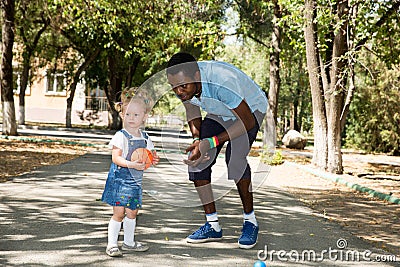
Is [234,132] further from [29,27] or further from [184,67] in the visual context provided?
[29,27]

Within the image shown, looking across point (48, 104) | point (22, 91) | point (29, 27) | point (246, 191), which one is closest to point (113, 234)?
point (246, 191)

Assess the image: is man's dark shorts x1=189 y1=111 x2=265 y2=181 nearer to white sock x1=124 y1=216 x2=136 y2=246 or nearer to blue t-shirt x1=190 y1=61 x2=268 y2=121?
blue t-shirt x1=190 y1=61 x2=268 y2=121

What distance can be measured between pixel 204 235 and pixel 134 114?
4.77ft

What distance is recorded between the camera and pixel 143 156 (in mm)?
4746

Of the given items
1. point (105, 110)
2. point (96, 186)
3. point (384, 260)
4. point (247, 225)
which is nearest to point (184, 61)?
point (247, 225)

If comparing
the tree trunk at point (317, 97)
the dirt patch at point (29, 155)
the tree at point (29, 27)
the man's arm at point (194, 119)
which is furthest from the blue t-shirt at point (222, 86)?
the tree at point (29, 27)

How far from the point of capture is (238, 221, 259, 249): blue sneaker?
509 cm

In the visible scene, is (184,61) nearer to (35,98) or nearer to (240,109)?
(240,109)

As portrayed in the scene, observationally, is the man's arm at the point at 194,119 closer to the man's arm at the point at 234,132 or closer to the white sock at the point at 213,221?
the man's arm at the point at 234,132

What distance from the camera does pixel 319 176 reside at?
13820 millimetres

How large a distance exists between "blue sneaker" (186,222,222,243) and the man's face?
56.0 inches

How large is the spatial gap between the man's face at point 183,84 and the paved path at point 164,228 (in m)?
1.29

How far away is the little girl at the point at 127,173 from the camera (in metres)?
4.68

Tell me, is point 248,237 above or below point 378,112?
below
